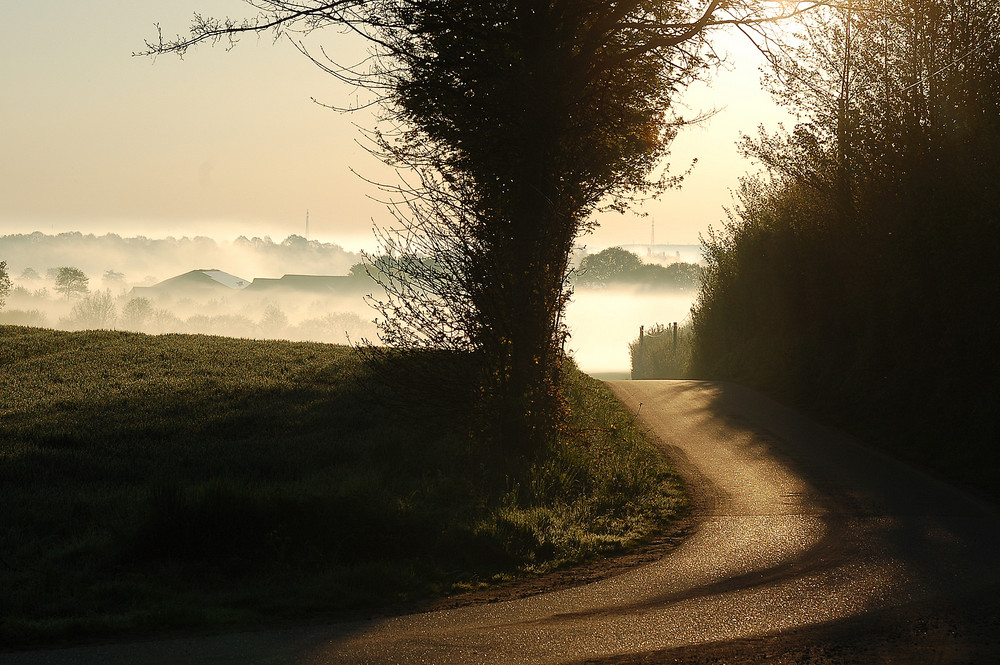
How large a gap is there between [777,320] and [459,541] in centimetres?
2126

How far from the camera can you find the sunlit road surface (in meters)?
6.01

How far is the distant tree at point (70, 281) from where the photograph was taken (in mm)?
185625

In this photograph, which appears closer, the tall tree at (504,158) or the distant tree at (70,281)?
the tall tree at (504,158)

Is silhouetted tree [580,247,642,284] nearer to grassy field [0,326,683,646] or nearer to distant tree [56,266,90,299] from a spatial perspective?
distant tree [56,266,90,299]

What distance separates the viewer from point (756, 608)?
7.05 metres

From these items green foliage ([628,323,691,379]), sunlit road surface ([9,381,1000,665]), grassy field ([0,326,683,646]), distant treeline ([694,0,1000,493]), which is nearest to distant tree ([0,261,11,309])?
green foliage ([628,323,691,379])

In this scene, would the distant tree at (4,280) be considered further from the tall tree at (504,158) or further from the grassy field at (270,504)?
the tall tree at (504,158)

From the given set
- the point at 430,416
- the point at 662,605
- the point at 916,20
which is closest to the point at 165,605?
the point at 662,605

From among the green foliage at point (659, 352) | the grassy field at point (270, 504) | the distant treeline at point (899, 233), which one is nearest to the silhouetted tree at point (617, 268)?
the green foliage at point (659, 352)

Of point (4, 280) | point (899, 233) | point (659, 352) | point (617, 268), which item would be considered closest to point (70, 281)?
point (4, 280)

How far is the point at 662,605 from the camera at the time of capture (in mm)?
7258

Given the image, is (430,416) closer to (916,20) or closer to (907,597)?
(907,597)

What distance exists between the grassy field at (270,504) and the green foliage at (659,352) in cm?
3815

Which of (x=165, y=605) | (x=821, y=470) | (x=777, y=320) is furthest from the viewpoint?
(x=777, y=320)
